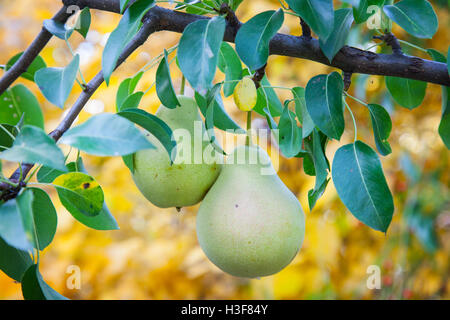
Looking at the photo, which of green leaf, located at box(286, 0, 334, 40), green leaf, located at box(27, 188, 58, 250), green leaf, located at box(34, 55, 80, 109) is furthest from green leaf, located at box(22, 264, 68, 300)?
green leaf, located at box(286, 0, 334, 40)

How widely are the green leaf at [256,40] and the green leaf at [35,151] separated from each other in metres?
0.23

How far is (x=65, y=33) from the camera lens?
22.4 inches

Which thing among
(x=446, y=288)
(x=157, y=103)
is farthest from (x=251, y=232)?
(x=446, y=288)

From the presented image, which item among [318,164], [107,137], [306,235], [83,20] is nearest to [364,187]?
[318,164]

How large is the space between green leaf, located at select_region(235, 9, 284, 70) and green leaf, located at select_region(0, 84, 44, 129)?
1.19ft

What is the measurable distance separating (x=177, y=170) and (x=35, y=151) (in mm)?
254

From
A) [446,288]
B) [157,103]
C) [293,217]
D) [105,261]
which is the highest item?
[293,217]

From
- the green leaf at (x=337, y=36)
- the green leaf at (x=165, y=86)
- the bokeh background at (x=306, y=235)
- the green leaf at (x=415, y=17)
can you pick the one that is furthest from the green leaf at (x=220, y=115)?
the bokeh background at (x=306, y=235)

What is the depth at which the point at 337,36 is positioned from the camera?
530mm

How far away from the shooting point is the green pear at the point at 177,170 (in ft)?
1.99

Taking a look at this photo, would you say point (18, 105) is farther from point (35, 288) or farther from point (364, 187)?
point (364, 187)
